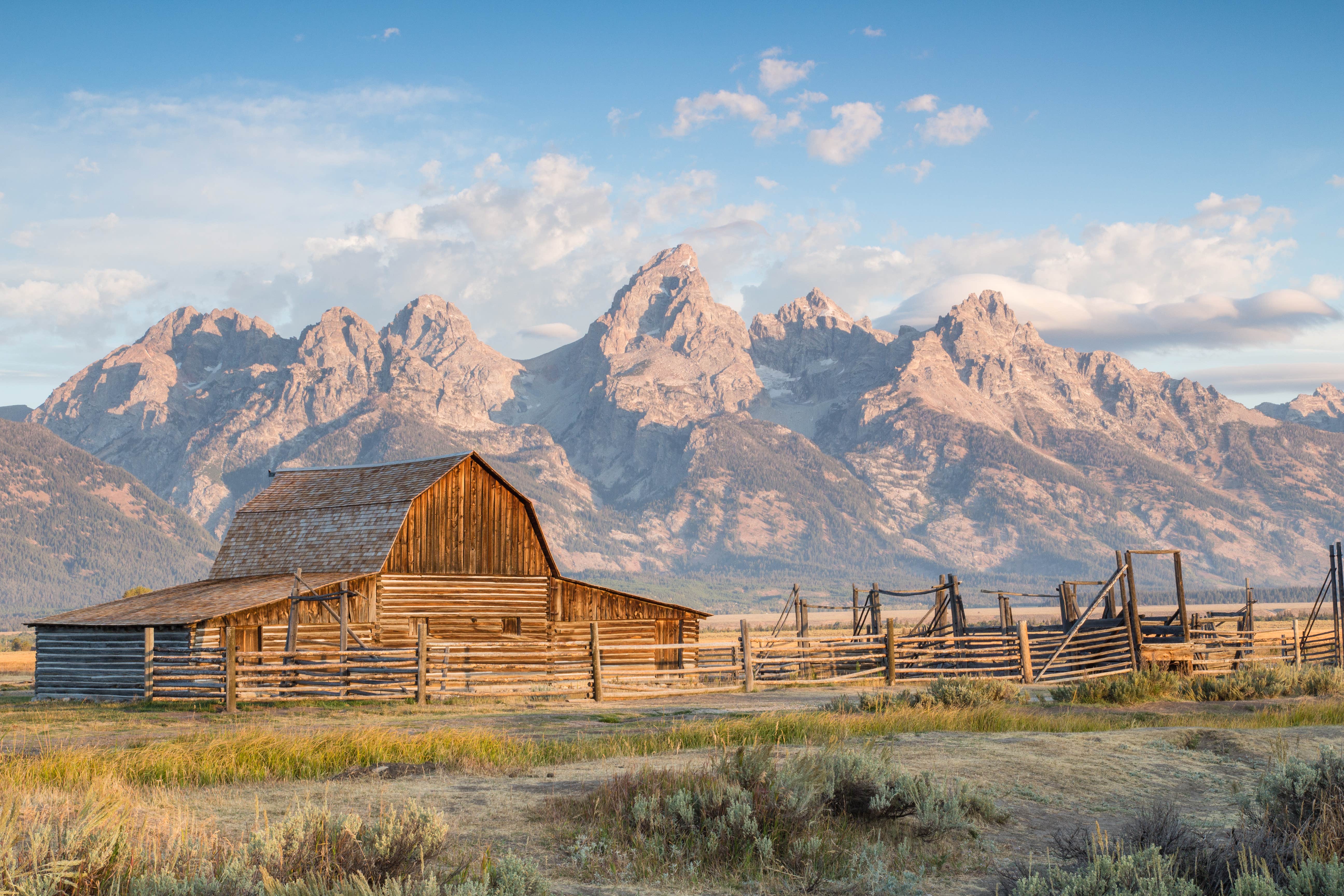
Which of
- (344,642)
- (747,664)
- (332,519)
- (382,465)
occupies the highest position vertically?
(382,465)

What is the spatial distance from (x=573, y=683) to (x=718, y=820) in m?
18.4

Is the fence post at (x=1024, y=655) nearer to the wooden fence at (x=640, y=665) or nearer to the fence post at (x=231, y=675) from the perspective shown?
the wooden fence at (x=640, y=665)

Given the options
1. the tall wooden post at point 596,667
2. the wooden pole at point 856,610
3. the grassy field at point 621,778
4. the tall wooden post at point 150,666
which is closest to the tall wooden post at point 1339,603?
the wooden pole at point 856,610

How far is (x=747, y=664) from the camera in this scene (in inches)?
1021

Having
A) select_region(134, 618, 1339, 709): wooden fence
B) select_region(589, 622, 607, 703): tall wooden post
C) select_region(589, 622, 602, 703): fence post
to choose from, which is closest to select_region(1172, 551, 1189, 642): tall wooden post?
select_region(134, 618, 1339, 709): wooden fence

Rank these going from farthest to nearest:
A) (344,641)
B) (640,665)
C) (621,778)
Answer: (640,665) → (344,641) → (621,778)

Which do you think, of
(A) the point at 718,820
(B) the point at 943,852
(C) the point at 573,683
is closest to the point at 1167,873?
(B) the point at 943,852

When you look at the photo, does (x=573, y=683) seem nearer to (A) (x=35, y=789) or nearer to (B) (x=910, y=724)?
(B) (x=910, y=724)

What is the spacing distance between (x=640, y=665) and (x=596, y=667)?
12.9ft

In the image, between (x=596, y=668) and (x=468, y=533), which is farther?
(x=468, y=533)

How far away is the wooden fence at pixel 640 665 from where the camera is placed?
2367 centimetres

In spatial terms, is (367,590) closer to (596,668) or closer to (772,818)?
(596,668)

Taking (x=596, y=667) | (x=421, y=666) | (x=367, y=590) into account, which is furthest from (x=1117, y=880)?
(x=367, y=590)

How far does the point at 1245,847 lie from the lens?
6434mm
